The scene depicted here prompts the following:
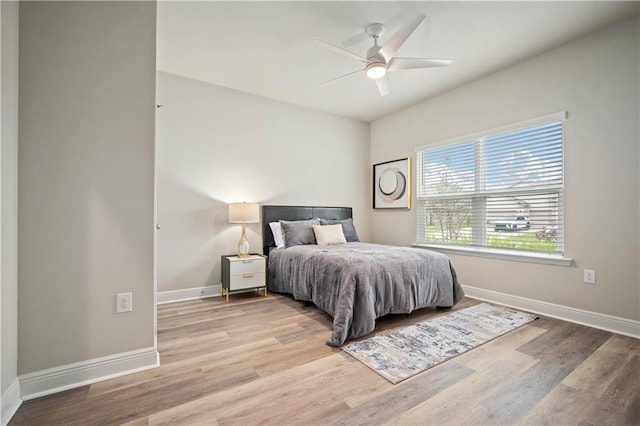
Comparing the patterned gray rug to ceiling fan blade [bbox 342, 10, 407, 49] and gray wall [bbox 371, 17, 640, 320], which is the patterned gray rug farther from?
ceiling fan blade [bbox 342, 10, 407, 49]

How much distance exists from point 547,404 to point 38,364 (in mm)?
2826

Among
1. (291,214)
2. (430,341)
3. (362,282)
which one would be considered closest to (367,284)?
(362,282)

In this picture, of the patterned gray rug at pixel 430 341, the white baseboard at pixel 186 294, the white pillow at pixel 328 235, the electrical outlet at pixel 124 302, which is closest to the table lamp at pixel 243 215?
the white baseboard at pixel 186 294

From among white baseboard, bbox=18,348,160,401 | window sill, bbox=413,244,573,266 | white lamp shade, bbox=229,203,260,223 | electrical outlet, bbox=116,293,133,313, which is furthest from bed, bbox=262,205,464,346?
electrical outlet, bbox=116,293,133,313

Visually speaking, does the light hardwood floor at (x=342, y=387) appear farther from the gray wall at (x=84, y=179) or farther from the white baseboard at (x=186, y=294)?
the white baseboard at (x=186, y=294)

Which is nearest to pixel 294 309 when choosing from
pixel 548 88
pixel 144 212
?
pixel 144 212

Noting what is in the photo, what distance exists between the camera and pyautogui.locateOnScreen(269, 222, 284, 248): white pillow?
4042 millimetres

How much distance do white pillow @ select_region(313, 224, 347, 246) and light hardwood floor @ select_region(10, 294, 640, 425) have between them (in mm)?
1602

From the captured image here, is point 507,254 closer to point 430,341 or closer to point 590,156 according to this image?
point 590,156

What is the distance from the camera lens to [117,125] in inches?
72.6

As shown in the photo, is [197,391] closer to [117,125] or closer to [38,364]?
[38,364]

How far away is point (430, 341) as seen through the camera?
2336mm

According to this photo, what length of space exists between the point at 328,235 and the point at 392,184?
159 centimetres

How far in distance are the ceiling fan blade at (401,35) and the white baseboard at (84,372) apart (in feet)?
9.74
